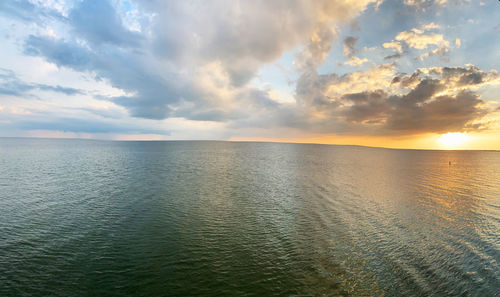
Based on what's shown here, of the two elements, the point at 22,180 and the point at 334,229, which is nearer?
the point at 334,229

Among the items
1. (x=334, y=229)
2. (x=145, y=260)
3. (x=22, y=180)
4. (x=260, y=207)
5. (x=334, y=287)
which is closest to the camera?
(x=334, y=287)

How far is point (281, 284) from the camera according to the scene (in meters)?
17.8

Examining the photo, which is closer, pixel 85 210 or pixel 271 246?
pixel 271 246

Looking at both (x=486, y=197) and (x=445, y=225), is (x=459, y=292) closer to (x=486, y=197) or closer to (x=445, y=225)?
(x=445, y=225)

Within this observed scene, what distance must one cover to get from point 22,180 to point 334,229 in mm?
70423

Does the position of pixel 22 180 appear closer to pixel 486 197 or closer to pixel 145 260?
pixel 145 260

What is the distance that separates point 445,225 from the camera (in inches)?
1224

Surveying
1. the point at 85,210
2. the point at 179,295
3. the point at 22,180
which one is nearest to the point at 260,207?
the point at 179,295

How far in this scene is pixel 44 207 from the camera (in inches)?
1357

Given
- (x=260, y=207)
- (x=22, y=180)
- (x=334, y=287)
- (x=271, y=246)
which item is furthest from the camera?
(x=22, y=180)

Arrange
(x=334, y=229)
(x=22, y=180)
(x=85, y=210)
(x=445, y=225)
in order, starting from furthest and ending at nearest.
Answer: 1. (x=22, y=180)
2. (x=85, y=210)
3. (x=445, y=225)
4. (x=334, y=229)

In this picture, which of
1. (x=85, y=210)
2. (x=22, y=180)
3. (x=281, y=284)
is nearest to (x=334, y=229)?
(x=281, y=284)

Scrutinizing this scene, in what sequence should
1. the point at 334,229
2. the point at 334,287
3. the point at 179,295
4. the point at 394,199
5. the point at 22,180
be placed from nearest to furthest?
the point at 179,295
the point at 334,287
the point at 334,229
the point at 394,199
the point at 22,180

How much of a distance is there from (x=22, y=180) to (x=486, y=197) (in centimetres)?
10692
